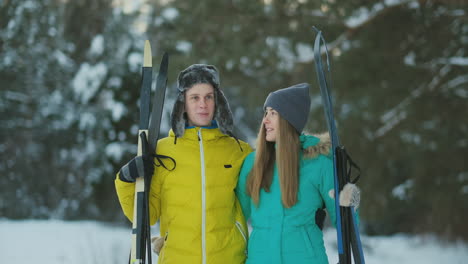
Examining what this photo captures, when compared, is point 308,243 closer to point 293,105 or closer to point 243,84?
point 293,105

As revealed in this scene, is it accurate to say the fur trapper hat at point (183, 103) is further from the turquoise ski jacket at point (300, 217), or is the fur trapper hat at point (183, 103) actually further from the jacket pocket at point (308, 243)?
the jacket pocket at point (308, 243)

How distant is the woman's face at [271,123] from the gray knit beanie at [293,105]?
4 cm

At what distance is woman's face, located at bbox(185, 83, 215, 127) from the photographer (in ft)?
7.86

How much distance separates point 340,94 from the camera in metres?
6.94

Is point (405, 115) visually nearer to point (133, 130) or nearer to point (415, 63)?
point (415, 63)

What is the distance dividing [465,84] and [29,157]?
23.2 ft

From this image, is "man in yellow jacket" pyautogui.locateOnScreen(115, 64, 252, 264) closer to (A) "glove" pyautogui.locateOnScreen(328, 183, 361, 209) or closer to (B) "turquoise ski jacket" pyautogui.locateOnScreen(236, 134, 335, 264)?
(B) "turquoise ski jacket" pyautogui.locateOnScreen(236, 134, 335, 264)

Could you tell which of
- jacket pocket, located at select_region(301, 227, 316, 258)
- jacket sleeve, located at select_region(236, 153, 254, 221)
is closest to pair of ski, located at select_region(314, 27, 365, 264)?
jacket pocket, located at select_region(301, 227, 316, 258)

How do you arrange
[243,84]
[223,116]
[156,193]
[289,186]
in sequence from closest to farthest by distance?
[289,186], [156,193], [223,116], [243,84]

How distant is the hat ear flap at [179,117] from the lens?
7.84 ft

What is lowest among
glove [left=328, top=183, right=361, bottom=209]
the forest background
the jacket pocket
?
the jacket pocket

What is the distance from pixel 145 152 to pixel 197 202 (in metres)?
0.34

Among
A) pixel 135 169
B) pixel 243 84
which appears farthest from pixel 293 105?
pixel 243 84

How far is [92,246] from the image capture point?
6637mm
